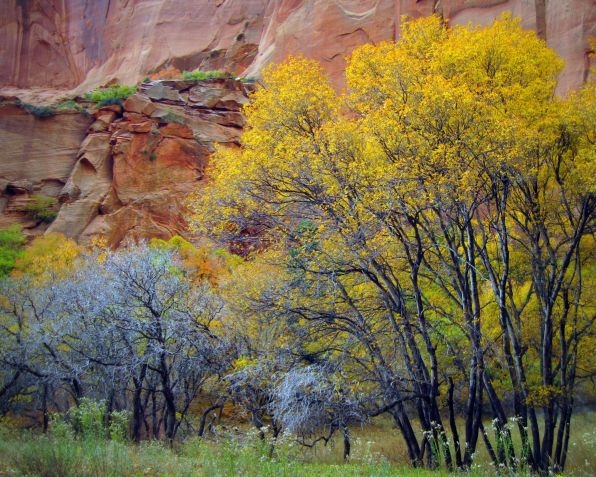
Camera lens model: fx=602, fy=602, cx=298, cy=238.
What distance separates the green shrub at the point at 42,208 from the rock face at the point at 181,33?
20.1 meters

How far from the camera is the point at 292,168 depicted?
12.8 m

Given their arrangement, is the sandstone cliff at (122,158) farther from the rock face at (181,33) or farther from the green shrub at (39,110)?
the rock face at (181,33)

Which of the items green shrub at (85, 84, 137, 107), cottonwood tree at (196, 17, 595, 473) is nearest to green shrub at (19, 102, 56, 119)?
green shrub at (85, 84, 137, 107)

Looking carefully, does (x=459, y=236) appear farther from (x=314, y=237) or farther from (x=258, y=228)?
(x=258, y=228)

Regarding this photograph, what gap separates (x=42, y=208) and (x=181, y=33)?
1140 inches

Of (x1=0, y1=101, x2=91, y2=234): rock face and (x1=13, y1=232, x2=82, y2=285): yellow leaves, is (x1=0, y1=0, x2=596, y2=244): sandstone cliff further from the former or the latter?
(x1=13, y1=232, x2=82, y2=285): yellow leaves

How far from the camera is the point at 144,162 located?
44.4 m

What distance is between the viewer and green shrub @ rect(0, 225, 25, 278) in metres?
37.5

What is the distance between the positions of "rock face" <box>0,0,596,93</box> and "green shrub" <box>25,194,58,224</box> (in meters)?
20.1

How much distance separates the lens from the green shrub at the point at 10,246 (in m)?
37.5

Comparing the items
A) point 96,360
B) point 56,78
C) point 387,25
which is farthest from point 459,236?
point 56,78

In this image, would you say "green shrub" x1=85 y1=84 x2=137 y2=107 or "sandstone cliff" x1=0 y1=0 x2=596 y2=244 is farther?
"green shrub" x1=85 y1=84 x2=137 y2=107

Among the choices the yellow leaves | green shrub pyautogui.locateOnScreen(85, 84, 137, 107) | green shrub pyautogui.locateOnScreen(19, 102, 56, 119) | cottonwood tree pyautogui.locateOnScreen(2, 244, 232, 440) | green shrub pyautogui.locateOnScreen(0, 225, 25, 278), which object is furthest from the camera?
green shrub pyautogui.locateOnScreen(85, 84, 137, 107)

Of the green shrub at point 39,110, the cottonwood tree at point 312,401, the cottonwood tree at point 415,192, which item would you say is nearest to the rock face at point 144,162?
the green shrub at point 39,110
